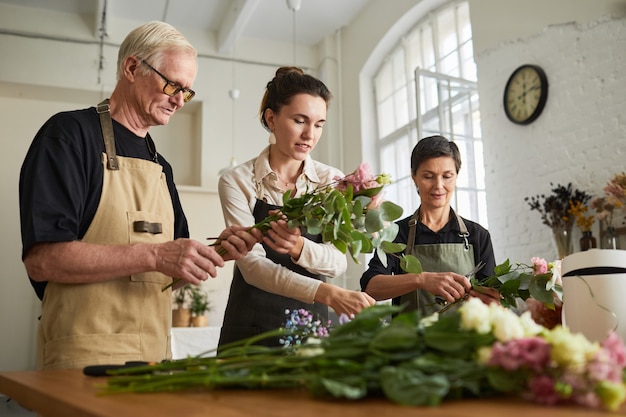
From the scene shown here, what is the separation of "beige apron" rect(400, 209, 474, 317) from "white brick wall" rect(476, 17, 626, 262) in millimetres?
2158

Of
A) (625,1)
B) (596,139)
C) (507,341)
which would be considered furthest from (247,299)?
(625,1)

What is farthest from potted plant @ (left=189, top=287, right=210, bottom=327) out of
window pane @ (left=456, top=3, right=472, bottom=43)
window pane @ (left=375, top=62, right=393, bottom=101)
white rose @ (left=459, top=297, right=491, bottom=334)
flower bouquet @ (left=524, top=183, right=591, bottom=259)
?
white rose @ (left=459, top=297, right=491, bottom=334)

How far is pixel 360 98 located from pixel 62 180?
19.9 feet

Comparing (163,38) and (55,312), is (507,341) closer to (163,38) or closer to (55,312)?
(55,312)

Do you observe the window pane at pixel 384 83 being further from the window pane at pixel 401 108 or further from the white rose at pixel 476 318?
the white rose at pixel 476 318

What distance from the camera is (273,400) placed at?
750 millimetres

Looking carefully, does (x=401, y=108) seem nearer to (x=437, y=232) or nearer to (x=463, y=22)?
(x=463, y=22)

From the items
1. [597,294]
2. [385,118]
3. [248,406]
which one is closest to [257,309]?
[597,294]

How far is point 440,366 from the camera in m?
0.69

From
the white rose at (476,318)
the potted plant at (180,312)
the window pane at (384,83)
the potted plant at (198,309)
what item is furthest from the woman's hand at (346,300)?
the window pane at (384,83)

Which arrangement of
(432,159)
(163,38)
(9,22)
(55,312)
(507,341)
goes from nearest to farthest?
(507,341) < (55,312) < (163,38) < (432,159) < (9,22)

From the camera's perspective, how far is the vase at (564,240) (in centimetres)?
414

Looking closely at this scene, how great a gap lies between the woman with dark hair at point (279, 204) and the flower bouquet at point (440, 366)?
3.01 feet

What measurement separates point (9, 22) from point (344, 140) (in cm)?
402
